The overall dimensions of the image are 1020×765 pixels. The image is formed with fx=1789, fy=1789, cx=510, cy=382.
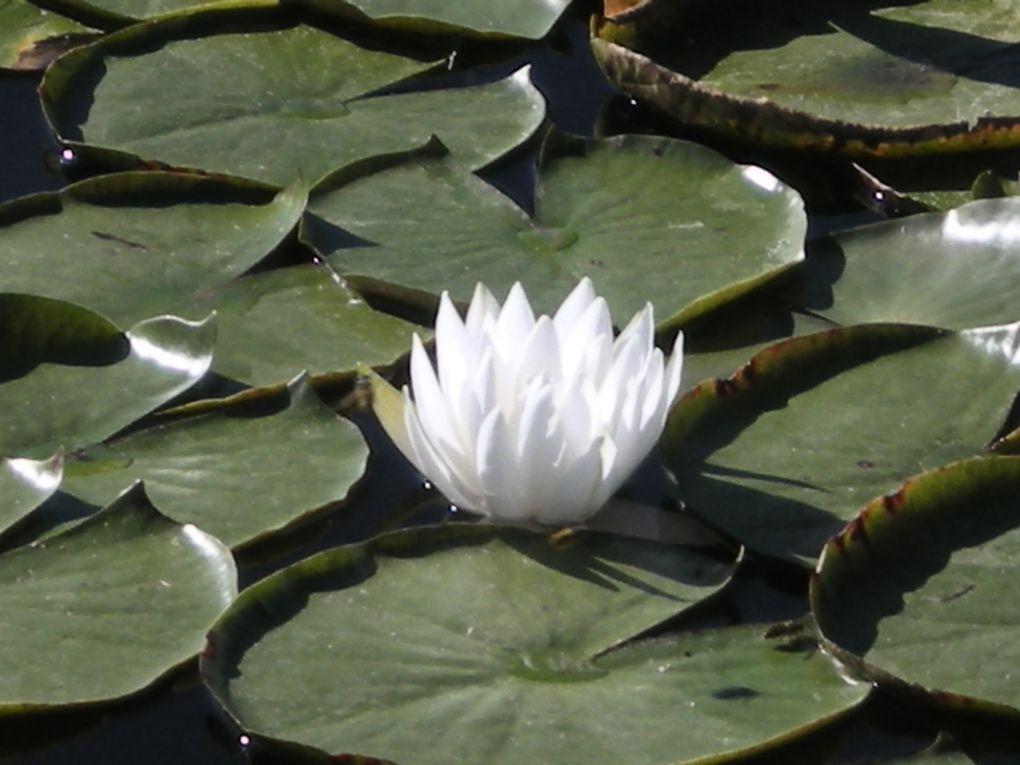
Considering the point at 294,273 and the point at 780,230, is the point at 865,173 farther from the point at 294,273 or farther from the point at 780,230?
the point at 294,273

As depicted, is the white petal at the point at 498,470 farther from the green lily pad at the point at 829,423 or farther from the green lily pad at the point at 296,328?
the green lily pad at the point at 296,328

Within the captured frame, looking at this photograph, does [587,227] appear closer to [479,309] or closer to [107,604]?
[479,309]

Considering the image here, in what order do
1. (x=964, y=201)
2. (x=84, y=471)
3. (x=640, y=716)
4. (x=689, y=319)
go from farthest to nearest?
(x=964, y=201), (x=689, y=319), (x=84, y=471), (x=640, y=716)

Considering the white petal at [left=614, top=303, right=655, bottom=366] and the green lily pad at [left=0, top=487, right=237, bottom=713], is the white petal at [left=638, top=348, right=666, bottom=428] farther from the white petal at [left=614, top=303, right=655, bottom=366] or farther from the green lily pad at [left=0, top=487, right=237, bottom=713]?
the green lily pad at [left=0, top=487, right=237, bottom=713]

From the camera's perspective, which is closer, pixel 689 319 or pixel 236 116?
pixel 689 319

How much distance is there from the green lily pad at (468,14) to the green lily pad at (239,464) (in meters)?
0.87

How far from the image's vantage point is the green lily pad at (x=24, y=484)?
1.73 m

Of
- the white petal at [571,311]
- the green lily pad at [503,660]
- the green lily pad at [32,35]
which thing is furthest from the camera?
the green lily pad at [32,35]

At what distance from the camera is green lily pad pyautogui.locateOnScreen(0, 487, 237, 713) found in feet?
5.20

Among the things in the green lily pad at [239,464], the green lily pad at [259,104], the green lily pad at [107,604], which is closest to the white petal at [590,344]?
the green lily pad at [239,464]

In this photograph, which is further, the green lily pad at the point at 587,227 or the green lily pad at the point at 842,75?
the green lily pad at the point at 842,75

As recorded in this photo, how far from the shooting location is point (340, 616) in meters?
1.65

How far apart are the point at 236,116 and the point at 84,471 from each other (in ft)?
2.48

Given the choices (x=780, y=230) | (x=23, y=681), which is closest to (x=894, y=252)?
(x=780, y=230)
